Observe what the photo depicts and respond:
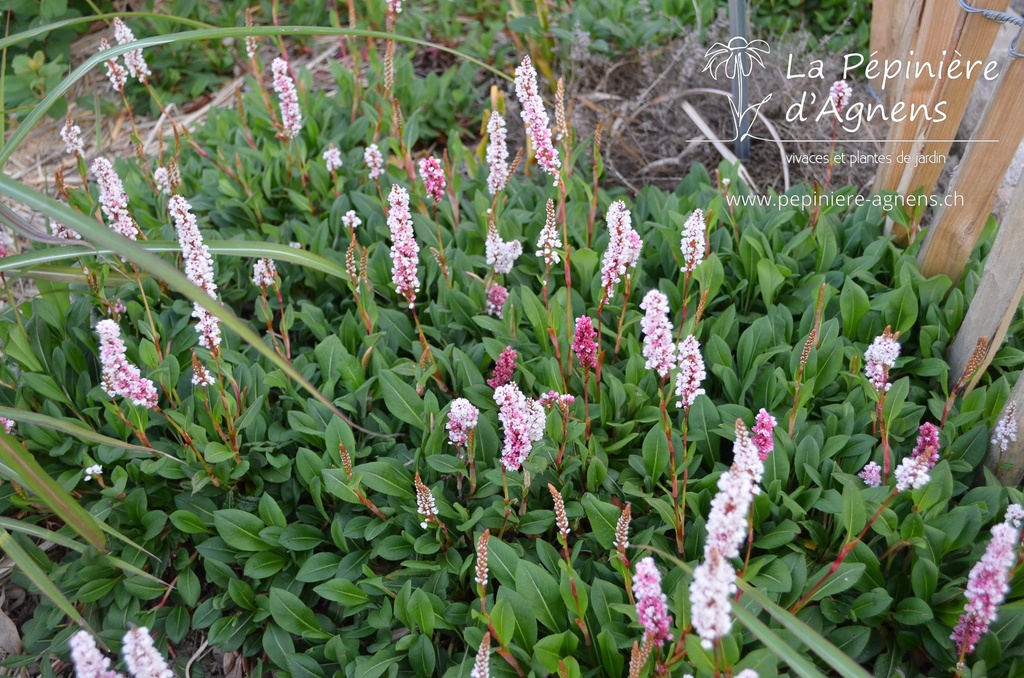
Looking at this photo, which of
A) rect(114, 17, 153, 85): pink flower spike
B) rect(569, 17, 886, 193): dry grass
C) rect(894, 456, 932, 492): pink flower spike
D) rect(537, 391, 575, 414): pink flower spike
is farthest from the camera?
rect(569, 17, 886, 193): dry grass

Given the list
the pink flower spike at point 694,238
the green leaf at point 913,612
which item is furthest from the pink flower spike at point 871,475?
the pink flower spike at point 694,238

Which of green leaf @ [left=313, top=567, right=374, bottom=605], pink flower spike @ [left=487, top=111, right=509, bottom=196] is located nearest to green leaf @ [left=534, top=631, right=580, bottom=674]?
green leaf @ [left=313, top=567, right=374, bottom=605]

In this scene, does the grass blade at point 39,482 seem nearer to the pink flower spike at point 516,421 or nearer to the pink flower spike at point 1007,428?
the pink flower spike at point 516,421

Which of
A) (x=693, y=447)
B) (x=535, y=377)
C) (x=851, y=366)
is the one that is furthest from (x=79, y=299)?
(x=851, y=366)

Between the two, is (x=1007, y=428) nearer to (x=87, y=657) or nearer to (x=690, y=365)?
(x=690, y=365)

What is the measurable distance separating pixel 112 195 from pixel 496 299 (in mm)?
1150

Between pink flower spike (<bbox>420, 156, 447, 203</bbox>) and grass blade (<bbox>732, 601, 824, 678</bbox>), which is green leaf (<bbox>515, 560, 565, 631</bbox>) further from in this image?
pink flower spike (<bbox>420, 156, 447, 203</bbox>)

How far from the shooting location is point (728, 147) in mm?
3365

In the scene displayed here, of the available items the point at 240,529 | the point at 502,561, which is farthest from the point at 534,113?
the point at 240,529

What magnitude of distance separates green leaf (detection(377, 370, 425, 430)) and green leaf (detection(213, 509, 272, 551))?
1.51 feet

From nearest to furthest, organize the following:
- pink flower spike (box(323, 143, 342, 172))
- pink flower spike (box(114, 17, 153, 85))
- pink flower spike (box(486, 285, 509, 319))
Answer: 1. pink flower spike (box(486, 285, 509, 319))
2. pink flower spike (box(114, 17, 153, 85))
3. pink flower spike (box(323, 143, 342, 172))

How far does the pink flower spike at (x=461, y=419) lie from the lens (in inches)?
73.6

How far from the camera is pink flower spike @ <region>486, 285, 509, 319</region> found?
2.49m

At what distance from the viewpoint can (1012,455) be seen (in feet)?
6.64
